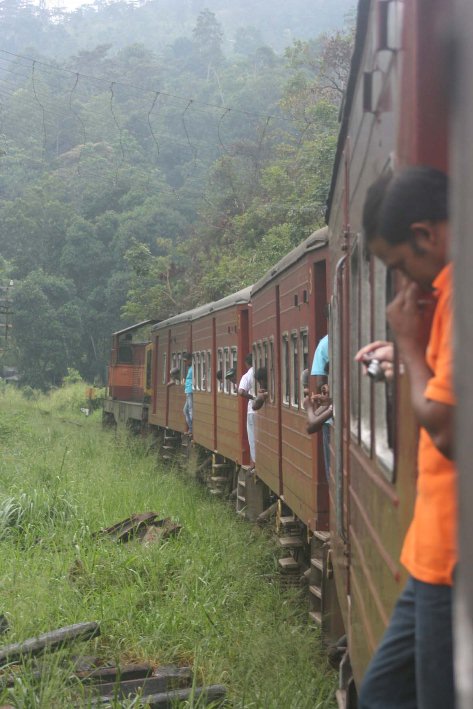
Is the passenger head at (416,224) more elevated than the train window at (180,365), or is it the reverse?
the passenger head at (416,224)

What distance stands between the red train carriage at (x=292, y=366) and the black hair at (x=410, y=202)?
5.14 meters

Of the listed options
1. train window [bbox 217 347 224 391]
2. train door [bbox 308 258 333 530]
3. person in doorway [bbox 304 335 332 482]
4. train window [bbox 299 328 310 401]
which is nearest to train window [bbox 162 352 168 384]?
train window [bbox 217 347 224 391]

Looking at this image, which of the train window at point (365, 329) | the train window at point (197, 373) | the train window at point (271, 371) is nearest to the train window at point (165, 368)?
the train window at point (197, 373)

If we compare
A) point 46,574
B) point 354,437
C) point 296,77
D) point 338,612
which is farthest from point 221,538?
point 296,77

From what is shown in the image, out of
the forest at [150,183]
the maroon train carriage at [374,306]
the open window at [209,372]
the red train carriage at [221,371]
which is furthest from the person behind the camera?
the forest at [150,183]

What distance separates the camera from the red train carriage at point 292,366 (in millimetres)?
7137

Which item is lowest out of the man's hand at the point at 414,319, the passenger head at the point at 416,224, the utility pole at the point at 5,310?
the man's hand at the point at 414,319

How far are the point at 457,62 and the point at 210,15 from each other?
93403mm

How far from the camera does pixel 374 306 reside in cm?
283

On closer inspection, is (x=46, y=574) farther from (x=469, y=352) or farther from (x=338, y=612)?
(x=469, y=352)

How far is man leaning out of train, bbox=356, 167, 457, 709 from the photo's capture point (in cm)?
167

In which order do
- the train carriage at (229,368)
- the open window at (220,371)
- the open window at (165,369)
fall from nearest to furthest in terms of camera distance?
the train carriage at (229,368) < the open window at (220,371) < the open window at (165,369)

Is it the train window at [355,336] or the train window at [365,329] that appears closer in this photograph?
the train window at [365,329]

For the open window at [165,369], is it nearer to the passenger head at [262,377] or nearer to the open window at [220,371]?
the open window at [220,371]
